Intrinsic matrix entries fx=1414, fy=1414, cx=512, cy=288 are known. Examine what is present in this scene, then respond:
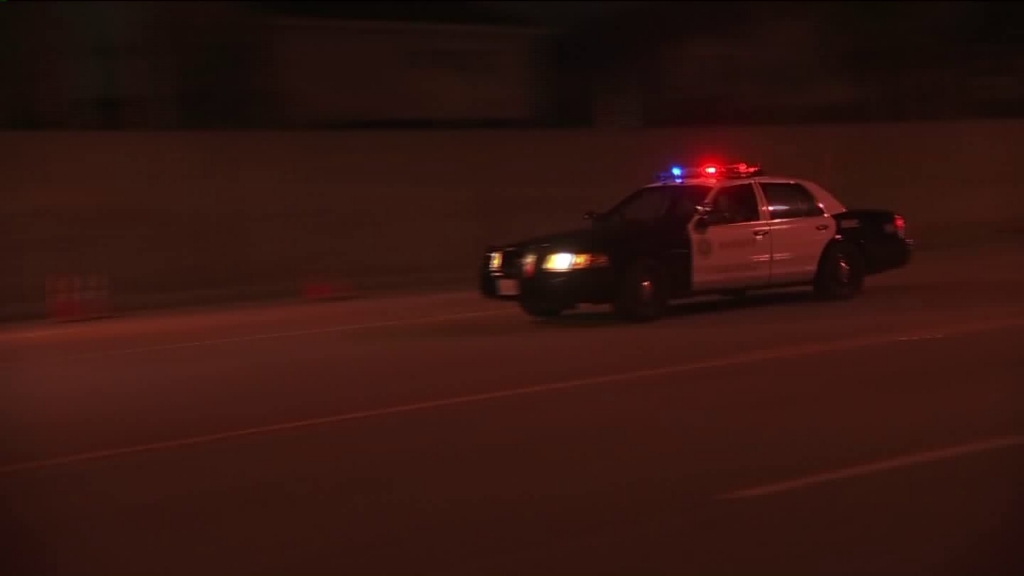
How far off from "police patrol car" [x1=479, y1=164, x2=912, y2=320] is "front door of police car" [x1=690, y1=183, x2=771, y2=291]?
0.04ft

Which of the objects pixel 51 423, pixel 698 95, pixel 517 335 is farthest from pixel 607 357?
pixel 698 95

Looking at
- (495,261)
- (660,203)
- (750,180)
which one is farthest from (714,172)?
(495,261)

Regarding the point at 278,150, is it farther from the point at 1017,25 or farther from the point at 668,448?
the point at 1017,25

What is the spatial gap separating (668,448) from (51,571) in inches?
150

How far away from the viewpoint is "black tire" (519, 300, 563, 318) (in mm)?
14703

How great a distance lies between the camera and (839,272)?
16531 millimetres

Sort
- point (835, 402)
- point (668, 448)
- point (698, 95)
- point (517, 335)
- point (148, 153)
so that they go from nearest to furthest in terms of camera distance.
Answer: point (668, 448)
point (835, 402)
point (517, 335)
point (148, 153)
point (698, 95)

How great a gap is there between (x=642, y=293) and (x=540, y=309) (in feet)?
3.89

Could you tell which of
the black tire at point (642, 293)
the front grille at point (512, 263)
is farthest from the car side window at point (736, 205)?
the front grille at point (512, 263)

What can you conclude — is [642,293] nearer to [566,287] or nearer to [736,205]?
[566,287]

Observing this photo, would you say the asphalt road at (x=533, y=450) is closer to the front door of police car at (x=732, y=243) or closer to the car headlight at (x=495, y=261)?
the front door of police car at (x=732, y=243)

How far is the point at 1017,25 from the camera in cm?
3806

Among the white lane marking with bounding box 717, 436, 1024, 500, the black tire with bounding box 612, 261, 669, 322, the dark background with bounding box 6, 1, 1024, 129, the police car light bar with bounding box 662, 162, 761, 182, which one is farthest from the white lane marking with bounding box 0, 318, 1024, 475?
the dark background with bounding box 6, 1, 1024, 129

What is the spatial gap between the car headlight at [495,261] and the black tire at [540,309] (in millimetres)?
457
